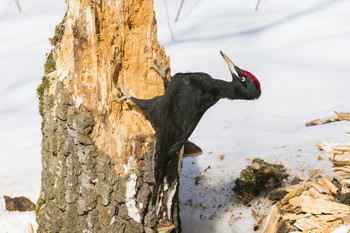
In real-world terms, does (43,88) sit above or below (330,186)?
above

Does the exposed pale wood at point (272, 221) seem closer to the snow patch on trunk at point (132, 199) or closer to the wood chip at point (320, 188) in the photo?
the wood chip at point (320, 188)

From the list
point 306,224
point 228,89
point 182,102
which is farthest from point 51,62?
point 306,224

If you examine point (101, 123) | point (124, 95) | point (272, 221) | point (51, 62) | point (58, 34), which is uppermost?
point (58, 34)

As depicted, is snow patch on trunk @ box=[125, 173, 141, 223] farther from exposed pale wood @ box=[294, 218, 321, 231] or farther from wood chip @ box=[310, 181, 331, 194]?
wood chip @ box=[310, 181, 331, 194]

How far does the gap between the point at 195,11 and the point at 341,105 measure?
3.11 metres

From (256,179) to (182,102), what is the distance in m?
1.06

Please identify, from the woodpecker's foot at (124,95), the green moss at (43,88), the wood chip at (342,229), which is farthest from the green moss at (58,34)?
the wood chip at (342,229)

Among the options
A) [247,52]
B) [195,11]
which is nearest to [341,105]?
[247,52]

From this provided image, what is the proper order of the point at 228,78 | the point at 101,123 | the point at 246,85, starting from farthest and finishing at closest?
the point at 228,78, the point at 246,85, the point at 101,123

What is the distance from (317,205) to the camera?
2898 millimetres

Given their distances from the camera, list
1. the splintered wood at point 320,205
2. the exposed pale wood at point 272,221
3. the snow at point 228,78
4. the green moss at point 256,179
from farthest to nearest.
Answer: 1. the snow at point 228,78
2. the green moss at point 256,179
3. the exposed pale wood at point 272,221
4. the splintered wood at point 320,205

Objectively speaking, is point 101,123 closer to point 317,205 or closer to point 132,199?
point 132,199

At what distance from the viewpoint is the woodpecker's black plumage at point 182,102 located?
8.85ft

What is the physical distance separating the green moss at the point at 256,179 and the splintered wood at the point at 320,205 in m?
0.37
